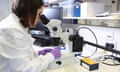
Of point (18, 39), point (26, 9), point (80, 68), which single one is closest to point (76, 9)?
point (80, 68)

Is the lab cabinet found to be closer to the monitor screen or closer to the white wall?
the white wall

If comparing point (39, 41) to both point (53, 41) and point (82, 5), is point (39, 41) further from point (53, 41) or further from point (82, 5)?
point (82, 5)

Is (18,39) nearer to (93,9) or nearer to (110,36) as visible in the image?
(110,36)

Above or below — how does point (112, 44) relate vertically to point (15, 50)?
below

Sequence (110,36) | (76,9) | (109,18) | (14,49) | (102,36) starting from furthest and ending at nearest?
(76,9), (102,36), (110,36), (109,18), (14,49)

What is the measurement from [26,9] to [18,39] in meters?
0.20

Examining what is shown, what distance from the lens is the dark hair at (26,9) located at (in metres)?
0.94

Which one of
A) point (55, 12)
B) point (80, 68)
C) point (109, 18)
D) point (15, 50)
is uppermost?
point (55, 12)

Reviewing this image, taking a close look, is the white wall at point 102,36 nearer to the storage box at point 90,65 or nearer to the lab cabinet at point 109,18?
the lab cabinet at point 109,18

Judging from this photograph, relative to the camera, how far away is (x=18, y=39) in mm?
882

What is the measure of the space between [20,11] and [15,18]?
0.22 feet

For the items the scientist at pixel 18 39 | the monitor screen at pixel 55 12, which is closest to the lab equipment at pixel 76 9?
the monitor screen at pixel 55 12

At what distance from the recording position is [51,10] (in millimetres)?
2586

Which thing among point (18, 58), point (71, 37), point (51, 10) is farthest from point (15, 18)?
point (51, 10)
